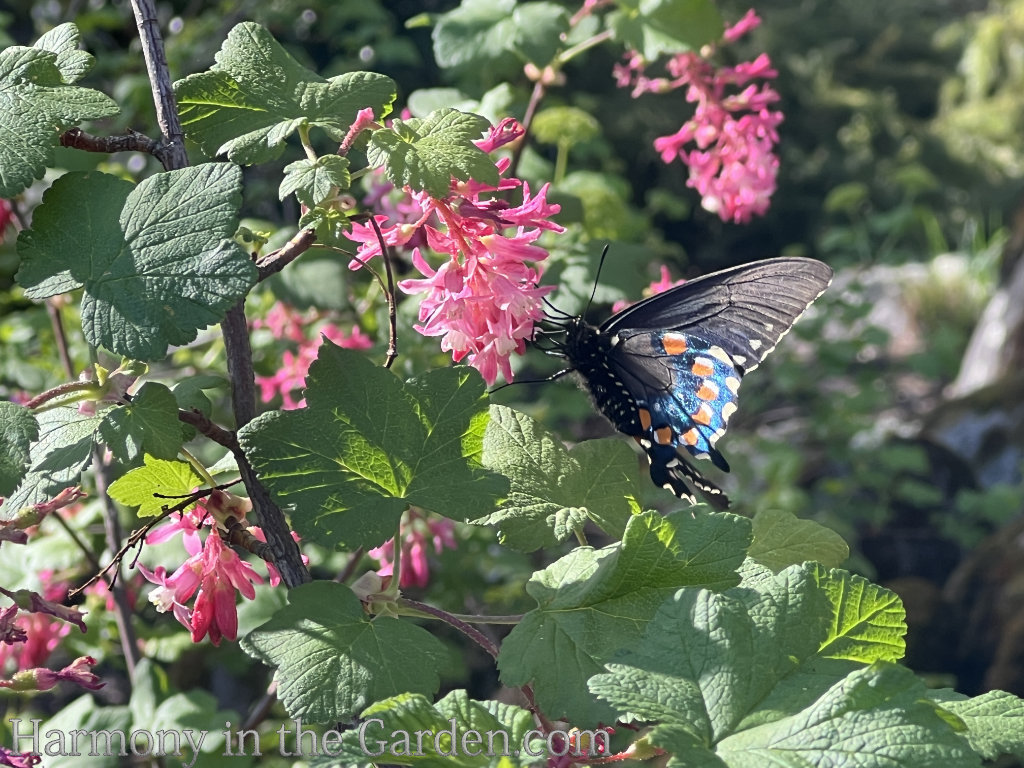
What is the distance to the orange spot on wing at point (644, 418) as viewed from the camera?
5.67 feet

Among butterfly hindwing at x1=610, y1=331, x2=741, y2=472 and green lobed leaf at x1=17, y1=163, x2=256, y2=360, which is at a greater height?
green lobed leaf at x1=17, y1=163, x2=256, y2=360

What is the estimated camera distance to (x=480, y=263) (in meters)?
1.01

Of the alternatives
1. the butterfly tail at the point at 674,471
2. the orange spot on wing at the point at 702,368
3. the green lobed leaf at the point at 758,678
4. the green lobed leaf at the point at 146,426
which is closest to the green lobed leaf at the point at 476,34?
the orange spot on wing at the point at 702,368

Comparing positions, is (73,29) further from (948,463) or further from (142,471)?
(948,463)

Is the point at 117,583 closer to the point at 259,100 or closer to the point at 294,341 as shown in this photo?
the point at 294,341

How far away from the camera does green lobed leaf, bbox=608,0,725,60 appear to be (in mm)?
1680

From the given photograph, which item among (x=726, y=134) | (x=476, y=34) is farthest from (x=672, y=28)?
(x=476, y=34)

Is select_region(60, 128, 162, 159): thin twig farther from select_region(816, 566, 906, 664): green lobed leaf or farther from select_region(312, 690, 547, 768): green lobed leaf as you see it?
select_region(816, 566, 906, 664): green lobed leaf

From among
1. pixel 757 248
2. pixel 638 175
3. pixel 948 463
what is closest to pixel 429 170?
pixel 948 463

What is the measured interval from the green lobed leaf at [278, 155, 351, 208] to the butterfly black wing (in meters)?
0.74

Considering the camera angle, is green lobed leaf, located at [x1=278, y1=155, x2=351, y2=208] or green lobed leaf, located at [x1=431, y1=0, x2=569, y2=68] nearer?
green lobed leaf, located at [x1=278, y1=155, x2=351, y2=208]

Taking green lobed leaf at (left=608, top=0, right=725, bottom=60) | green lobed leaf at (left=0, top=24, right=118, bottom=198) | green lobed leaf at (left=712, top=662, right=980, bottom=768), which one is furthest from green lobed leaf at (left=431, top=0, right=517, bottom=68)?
green lobed leaf at (left=712, top=662, right=980, bottom=768)

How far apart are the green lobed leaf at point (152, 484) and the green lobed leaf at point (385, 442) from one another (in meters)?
0.17

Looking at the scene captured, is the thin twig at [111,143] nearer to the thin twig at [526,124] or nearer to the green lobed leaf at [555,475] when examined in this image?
the green lobed leaf at [555,475]
